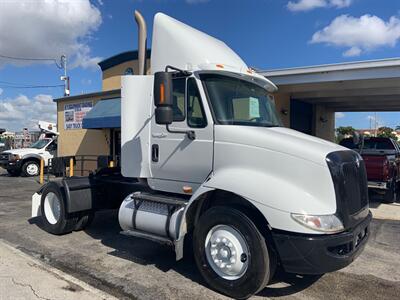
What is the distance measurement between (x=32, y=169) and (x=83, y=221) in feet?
45.0

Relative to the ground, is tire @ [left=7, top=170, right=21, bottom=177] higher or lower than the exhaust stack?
lower

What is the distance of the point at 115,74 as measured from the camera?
1975 centimetres

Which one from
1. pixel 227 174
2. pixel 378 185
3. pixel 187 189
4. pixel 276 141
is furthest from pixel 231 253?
pixel 378 185

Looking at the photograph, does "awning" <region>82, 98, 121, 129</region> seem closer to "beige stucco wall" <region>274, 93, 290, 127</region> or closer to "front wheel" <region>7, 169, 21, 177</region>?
"front wheel" <region>7, 169, 21, 177</region>

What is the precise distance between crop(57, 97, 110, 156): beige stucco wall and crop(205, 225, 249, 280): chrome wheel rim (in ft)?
47.4

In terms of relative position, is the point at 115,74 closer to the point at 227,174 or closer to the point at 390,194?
the point at 390,194

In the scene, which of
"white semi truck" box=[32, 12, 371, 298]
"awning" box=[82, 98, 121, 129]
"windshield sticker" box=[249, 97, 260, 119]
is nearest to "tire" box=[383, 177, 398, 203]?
"white semi truck" box=[32, 12, 371, 298]

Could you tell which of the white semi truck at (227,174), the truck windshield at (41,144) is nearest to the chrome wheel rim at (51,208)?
the white semi truck at (227,174)

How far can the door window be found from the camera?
A: 495 centimetres

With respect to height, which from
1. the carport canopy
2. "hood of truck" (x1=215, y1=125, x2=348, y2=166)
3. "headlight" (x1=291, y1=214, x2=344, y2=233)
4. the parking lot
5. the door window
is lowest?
the parking lot

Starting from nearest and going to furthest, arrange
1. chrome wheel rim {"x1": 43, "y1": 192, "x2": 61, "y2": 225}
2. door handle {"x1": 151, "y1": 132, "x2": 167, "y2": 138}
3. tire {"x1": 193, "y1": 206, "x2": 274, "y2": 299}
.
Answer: tire {"x1": 193, "y1": 206, "x2": 274, "y2": 299} → door handle {"x1": 151, "y1": 132, "x2": 167, "y2": 138} → chrome wheel rim {"x1": 43, "y1": 192, "x2": 61, "y2": 225}

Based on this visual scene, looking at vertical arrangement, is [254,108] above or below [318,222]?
above

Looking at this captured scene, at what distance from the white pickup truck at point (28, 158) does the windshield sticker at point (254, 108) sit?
53.3 feet

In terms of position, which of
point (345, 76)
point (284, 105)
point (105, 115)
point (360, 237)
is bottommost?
point (360, 237)
